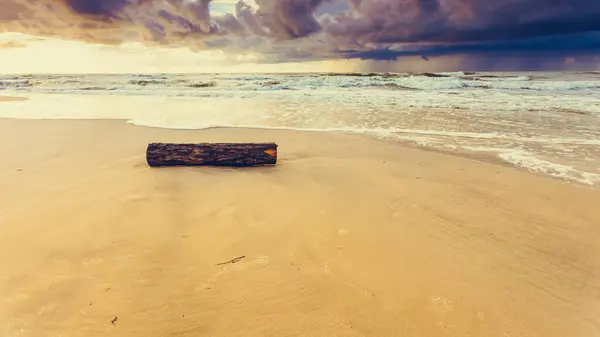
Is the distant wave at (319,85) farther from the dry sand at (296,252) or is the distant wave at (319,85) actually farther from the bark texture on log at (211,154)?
the dry sand at (296,252)

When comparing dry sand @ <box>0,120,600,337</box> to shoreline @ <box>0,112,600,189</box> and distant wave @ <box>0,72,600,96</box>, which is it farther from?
distant wave @ <box>0,72,600,96</box>

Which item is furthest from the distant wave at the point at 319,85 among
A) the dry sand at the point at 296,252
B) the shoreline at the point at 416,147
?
the dry sand at the point at 296,252

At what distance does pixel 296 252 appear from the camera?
2.73 metres

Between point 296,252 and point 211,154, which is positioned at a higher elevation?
point 211,154

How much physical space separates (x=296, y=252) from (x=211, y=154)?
272 cm

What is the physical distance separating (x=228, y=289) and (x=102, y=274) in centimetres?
98

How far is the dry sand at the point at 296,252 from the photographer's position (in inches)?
80.7

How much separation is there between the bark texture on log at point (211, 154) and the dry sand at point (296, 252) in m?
0.24

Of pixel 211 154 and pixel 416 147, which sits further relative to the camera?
pixel 416 147

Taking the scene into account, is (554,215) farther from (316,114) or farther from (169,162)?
(316,114)

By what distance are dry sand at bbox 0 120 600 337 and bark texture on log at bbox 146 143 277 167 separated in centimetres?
24

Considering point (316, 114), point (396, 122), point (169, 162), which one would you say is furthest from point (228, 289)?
point (316, 114)

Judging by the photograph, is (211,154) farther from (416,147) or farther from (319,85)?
(319,85)

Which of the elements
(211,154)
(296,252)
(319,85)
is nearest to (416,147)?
(211,154)
